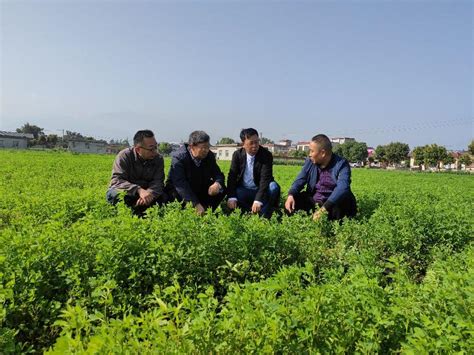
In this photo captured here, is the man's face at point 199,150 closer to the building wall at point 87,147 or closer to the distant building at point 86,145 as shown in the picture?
the distant building at point 86,145

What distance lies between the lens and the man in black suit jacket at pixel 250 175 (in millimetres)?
6598

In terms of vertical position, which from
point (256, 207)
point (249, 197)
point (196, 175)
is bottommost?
point (256, 207)

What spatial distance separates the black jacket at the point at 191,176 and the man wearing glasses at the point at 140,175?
283 millimetres

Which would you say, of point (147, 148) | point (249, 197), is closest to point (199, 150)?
point (147, 148)

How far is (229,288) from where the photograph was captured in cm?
264

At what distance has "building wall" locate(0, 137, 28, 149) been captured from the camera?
77125mm

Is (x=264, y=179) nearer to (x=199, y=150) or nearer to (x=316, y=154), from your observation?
(x=316, y=154)

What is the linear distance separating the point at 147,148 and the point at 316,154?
2.83m

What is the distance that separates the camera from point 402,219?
17.5ft

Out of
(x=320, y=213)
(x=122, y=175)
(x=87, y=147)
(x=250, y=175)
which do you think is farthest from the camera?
(x=87, y=147)

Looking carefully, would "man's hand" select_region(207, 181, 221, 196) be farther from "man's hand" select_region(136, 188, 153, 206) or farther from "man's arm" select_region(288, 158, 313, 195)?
"man's arm" select_region(288, 158, 313, 195)

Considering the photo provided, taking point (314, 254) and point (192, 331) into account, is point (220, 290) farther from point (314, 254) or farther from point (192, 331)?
point (192, 331)

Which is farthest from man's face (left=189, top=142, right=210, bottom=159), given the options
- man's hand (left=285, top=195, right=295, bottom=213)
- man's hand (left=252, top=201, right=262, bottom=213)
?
man's hand (left=285, top=195, right=295, bottom=213)

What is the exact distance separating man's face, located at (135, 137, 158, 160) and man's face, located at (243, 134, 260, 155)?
1.60 m
